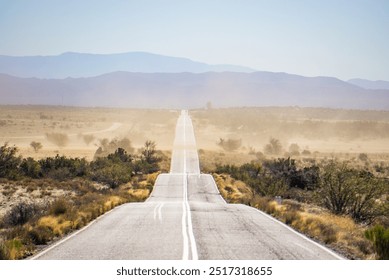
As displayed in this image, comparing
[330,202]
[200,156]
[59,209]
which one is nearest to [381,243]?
[59,209]

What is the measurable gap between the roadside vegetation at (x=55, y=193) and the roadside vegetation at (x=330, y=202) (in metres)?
7.24

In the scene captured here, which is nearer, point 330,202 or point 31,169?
point 330,202

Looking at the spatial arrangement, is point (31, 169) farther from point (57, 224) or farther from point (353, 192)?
point (353, 192)

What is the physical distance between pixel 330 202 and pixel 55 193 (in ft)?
53.3

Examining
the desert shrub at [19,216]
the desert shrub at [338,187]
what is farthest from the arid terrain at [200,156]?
the desert shrub at [338,187]

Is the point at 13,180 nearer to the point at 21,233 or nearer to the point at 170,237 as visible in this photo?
the point at 21,233

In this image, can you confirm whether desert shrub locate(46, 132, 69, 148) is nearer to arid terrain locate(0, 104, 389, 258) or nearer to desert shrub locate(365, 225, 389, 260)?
arid terrain locate(0, 104, 389, 258)

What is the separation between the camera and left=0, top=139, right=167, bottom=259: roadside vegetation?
1235 centimetres

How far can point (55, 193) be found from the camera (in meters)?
27.7

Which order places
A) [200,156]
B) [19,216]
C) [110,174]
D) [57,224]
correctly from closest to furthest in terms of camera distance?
[57,224] < [19,216] < [110,174] < [200,156]

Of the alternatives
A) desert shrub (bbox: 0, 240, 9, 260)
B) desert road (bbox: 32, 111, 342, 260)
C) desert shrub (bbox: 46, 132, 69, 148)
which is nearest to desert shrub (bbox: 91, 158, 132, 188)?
desert road (bbox: 32, 111, 342, 260)

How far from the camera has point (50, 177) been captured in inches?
1303

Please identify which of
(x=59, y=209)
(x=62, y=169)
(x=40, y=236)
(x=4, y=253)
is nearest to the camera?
(x=4, y=253)
